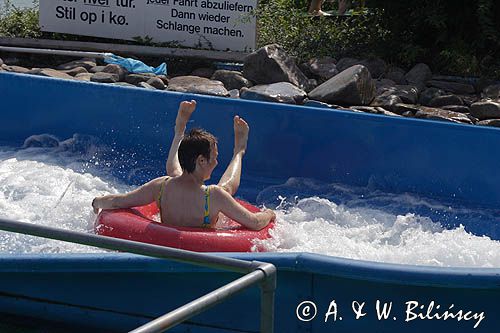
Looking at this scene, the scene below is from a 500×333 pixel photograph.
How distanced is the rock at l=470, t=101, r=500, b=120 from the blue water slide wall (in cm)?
111

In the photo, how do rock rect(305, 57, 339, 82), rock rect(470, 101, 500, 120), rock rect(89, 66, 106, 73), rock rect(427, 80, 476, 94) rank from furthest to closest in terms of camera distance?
rock rect(89, 66, 106, 73), rock rect(305, 57, 339, 82), rock rect(427, 80, 476, 94), rock rect(470, 101, 500, 120)

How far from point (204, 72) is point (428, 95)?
2.44 m

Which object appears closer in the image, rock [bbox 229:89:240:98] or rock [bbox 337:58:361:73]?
rock [bbox 229:89:240:98]

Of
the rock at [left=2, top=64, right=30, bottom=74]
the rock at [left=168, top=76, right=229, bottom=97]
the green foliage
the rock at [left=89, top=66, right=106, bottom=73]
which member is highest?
the green foliage

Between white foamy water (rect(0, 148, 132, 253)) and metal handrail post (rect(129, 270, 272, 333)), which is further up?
metal handrail post (rect(129, 270, 272, 333))

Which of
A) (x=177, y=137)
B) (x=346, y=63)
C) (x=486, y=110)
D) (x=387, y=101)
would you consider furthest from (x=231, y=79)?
(x=177, y=137)

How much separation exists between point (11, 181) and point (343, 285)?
11.1ft

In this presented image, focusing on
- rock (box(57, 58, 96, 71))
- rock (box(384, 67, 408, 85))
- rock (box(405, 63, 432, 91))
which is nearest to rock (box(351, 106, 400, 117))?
rock (box(405, 63, 432, 91))

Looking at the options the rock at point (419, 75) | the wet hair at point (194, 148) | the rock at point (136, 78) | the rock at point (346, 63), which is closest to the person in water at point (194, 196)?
the wet hair at point (194, 148)

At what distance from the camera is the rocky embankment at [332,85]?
7559 mm

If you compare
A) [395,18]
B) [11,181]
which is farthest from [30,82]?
[395,18]

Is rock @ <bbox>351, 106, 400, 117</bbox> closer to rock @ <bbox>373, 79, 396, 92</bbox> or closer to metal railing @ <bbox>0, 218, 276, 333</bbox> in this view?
rock @ <bbox>373, 79, 396, 92</bbox>

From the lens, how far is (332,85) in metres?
7.71

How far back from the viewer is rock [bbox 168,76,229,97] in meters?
7.96
